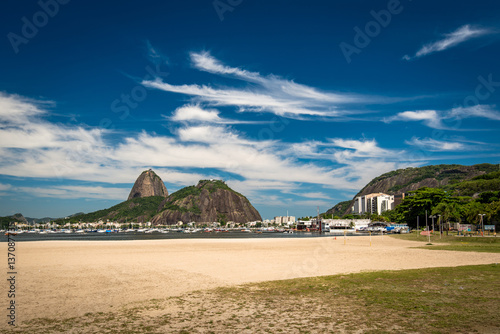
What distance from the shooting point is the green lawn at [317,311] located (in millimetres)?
8414

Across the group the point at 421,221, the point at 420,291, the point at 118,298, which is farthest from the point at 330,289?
the point at 421,221

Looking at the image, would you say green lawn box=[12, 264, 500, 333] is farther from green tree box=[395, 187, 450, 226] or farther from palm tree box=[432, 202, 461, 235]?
green tree box=[395, 187, 450, 226]

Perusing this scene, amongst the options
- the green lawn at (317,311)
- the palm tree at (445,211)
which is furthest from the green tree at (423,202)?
the green lawn at (317,311)

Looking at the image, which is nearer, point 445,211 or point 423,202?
point 445,211

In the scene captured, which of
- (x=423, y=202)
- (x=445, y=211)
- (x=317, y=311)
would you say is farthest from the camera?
(x=423, y=202)

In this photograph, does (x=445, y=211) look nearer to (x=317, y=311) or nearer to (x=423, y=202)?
(x=423, y=202)

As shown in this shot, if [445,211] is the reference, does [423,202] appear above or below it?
above

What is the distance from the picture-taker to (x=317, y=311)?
10.0 m

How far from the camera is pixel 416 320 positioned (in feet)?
28.9

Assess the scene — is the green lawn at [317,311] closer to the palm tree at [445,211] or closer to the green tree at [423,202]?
the palm tree at [445,211]

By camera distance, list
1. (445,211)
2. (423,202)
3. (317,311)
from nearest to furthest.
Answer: (317,311) < (445,211) < (423,202)

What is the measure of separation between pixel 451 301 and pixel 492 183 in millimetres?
69663

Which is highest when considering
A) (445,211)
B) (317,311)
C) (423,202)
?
(423,202)

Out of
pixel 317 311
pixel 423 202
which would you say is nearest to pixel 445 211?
pixel 423 202
